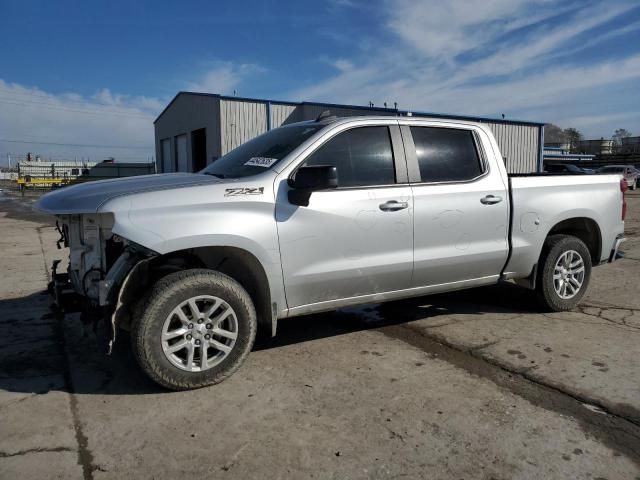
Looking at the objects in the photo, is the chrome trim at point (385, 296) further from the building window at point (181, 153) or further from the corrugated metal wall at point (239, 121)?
the building window at point (181, 153)

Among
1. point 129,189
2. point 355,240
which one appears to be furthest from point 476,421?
point 129,189

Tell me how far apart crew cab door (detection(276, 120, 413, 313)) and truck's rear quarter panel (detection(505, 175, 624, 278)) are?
4.21 ft

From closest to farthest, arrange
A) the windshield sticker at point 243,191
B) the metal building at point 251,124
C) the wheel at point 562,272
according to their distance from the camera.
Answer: the windshield sticker at point 243,191, the wheel at point 562,272, the metal building at point 251,124

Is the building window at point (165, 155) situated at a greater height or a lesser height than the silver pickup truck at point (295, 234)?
greater

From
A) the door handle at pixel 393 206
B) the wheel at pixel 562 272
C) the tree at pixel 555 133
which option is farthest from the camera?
the tree at pixel 555 133

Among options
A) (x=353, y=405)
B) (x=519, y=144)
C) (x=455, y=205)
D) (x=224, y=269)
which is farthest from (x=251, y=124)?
(x=353, y=405)

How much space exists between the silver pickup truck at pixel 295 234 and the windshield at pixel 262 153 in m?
0.02

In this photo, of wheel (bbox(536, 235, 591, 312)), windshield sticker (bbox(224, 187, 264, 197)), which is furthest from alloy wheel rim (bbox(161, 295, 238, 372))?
wheel (bbox(536, 235, 591, 312))

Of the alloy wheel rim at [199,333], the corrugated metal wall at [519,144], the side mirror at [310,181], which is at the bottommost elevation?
Result: the alloy wheel rim at [199,333]

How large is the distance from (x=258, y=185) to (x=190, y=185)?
0.47 meters

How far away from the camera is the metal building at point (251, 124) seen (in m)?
24.8

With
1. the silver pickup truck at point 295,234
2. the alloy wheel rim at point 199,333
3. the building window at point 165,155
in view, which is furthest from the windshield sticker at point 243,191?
the building window at point 165,155

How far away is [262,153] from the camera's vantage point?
429cm

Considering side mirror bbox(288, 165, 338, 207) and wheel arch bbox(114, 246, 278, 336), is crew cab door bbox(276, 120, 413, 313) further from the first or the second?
wheel arch bbox(114, 246, 278, 336)
